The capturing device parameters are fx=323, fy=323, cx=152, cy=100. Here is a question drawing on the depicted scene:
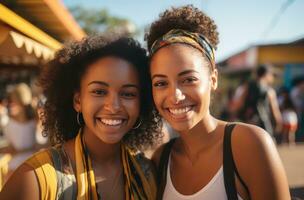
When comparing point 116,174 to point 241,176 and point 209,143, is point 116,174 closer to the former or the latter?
point 209,143

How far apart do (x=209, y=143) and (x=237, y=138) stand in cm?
24

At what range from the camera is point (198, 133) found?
1.98 meters

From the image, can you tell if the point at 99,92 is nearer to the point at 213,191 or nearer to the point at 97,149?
the point at 97,149

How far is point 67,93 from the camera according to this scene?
2199 millimetres

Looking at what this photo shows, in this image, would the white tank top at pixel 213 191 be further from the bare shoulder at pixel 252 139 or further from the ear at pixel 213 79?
the ear at pixel 213 79

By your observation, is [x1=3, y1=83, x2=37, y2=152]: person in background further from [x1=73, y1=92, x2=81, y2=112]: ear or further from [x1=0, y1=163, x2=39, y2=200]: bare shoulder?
[x1=0, y1=163, x2=39, y2=200]: bare shoulder

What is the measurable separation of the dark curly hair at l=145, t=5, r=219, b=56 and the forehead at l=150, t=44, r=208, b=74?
178 millimetres

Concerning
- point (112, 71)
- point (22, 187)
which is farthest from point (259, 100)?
point (22, 187)

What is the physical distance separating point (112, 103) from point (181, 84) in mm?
403

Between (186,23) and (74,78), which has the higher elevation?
(186,23)

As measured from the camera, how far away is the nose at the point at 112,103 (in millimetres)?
1826

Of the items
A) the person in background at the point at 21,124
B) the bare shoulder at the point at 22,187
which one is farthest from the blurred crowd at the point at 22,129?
the bare shoulder at the point at 22,187

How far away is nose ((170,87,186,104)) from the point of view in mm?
1767

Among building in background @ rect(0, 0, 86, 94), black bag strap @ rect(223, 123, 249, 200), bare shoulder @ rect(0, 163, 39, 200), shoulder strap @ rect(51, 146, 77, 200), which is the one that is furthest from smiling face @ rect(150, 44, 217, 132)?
building in background @ rect(0, 0, 86, 94)
